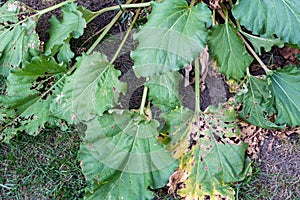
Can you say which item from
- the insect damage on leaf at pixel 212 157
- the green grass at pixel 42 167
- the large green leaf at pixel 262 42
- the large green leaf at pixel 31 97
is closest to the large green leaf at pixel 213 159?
the insect damage on leaf at pixel 212 157

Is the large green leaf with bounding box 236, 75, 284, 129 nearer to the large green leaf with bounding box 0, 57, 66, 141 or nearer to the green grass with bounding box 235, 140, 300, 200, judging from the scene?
the green grass with bounding box 235, 140, 300, 200

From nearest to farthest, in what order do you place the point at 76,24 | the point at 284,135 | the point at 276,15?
the point at 276,15
the point at 76,24
the point at 284,135

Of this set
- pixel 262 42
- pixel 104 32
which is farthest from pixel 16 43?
pixel 262 42

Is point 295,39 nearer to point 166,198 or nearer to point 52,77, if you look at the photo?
point 166,198

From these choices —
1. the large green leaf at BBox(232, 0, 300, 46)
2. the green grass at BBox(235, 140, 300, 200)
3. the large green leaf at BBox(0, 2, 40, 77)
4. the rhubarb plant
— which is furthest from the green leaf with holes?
the large green leaf at BBox(0, 2, 40, 77)

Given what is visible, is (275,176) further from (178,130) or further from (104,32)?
(104,32)

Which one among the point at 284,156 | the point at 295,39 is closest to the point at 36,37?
the point at 295,39

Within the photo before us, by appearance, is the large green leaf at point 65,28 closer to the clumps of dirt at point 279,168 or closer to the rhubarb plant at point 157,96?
the rhubarb plant at point 157,96
